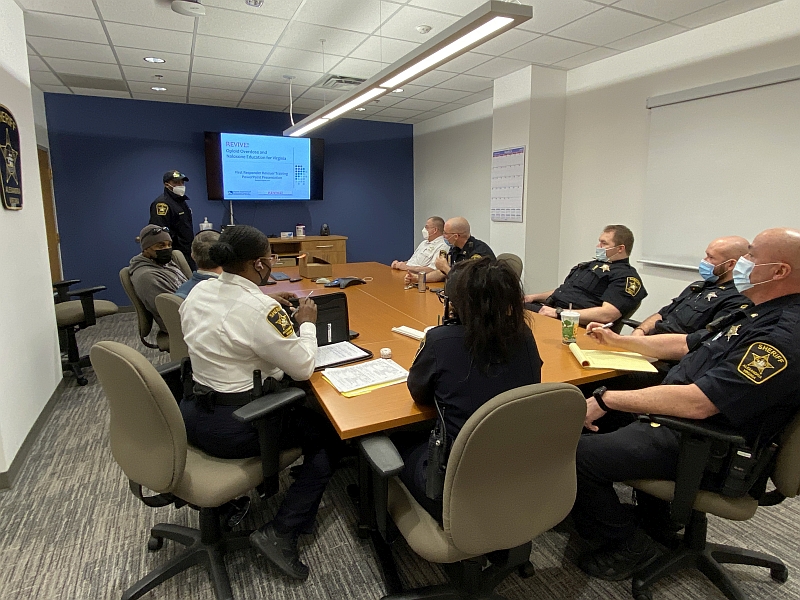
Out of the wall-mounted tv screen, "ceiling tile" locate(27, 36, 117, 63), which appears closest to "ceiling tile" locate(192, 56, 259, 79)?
"ceiling tile" locate(27, 36, 117, 63)

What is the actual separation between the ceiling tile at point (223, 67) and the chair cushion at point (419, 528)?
13.5 ft

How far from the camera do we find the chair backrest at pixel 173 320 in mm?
2426

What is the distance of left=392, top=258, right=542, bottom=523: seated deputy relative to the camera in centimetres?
139

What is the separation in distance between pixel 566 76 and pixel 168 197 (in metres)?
4.19

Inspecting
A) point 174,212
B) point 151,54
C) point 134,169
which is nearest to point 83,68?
point 151,54

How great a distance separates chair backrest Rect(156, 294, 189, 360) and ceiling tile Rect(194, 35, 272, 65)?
2295 mm

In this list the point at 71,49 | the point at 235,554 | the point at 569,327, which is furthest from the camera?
the point at 71,49

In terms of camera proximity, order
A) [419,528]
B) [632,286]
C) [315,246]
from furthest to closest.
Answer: [315,246]
[632,286]
[419,528]

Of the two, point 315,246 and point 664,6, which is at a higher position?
point 664,6

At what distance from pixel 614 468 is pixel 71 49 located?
4.83m

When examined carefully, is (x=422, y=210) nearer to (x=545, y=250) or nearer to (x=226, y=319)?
(x=545, y=250)

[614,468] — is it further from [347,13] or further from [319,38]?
[319,38]

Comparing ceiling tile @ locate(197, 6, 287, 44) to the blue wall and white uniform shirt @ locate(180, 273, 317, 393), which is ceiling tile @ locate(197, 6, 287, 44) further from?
the blue wall

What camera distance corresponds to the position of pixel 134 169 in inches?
232
